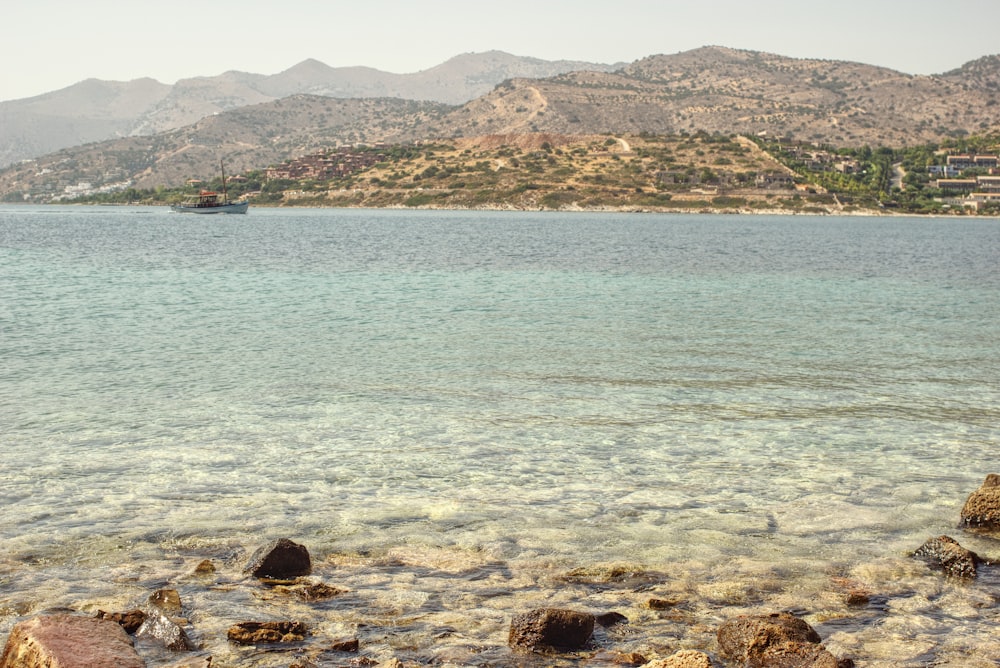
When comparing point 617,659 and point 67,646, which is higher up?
point 67,646

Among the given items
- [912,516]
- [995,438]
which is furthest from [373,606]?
[995,438]

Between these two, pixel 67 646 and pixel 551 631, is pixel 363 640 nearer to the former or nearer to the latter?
pixel 551 631

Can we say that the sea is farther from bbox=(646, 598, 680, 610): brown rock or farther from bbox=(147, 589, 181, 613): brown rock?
bbox=(147, 589, 181, 613): brown rock

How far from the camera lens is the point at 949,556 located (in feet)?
33.6

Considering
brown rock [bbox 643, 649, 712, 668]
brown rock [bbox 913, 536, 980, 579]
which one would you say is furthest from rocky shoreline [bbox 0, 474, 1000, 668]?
brown rock [bbox 913, 536, 980, 579]

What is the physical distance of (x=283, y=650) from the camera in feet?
26.5

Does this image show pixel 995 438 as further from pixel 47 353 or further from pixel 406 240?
pixel 406 240

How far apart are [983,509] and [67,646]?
10.8m

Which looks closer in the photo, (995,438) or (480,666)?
(480,666)

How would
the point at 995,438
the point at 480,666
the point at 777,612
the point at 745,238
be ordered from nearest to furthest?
the point at 480,666 → the point at 777,612 → the point at 995,438 → the point at 745,238

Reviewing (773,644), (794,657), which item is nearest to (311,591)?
(773,644)

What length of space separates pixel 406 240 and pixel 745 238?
36380 millimetres

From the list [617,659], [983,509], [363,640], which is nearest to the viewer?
[617,659]

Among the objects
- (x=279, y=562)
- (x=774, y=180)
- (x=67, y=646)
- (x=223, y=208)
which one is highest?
(x=774, y=180)
